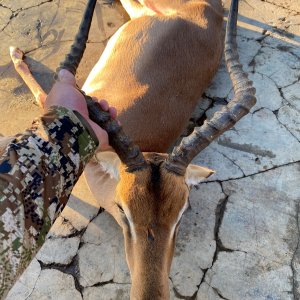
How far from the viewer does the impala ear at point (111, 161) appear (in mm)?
3312

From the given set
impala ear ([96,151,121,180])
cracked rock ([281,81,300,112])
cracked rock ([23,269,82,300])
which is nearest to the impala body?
impala ear ([96,151,121,180])

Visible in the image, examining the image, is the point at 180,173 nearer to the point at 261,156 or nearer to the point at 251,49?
the point at 261,156

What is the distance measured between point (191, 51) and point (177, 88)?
0.42m

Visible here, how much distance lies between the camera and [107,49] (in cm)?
468

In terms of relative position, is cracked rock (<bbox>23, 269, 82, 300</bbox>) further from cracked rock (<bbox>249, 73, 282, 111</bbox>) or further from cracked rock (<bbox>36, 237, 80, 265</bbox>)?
cracked rock (<bbox>249, 73, 282, 111</bbox>)

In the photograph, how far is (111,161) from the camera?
333 cm

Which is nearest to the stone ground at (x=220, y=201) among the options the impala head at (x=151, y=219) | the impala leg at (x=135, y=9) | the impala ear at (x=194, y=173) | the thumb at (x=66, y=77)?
the impala leg at (x=135, y=9)

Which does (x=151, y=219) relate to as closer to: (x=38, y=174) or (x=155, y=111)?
(x=38, y=174)

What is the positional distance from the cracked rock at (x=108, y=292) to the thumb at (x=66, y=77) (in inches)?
58.4

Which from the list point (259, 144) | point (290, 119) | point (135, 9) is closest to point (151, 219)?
point (259, 144)

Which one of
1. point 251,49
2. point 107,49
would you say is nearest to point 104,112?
point 107,49

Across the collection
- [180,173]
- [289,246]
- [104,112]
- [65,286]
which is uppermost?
[104,112]

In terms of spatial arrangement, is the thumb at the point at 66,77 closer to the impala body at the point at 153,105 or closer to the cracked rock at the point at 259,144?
the impala body at the point at 153,105

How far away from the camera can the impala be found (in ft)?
9.29
